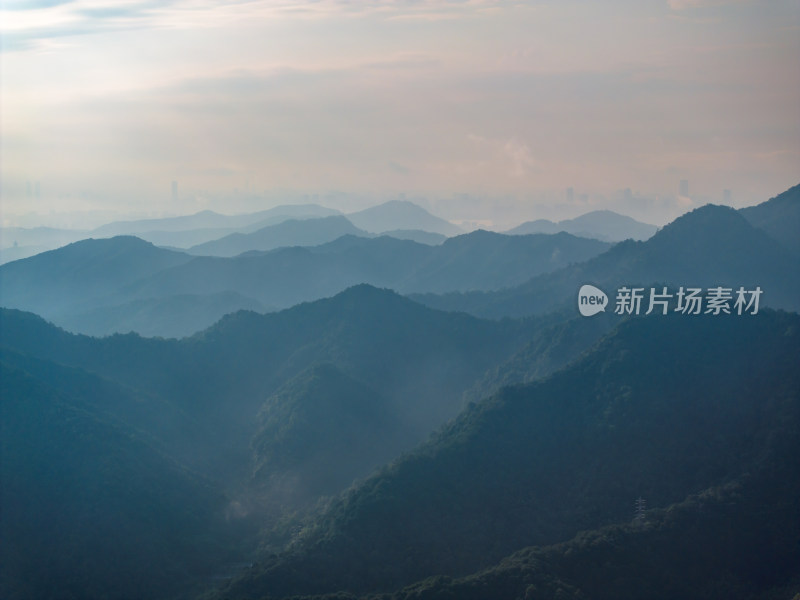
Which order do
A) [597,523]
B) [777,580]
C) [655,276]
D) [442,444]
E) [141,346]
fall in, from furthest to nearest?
[655,276] → [141,346] → [442,444] → [597,523] → [777,580]

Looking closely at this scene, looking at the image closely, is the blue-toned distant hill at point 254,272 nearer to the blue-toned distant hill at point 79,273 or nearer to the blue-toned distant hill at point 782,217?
the blue-toned distant hill at point 79,273

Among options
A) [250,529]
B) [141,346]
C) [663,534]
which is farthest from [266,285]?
[663,534]

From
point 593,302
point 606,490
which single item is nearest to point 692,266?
point 593,302

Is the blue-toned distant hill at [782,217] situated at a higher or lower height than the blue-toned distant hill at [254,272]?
higher

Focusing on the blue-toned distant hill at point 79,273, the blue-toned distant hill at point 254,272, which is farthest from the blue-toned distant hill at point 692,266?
the blue-toned distant hill at point 79,273

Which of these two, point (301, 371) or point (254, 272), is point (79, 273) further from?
point (301, 371)

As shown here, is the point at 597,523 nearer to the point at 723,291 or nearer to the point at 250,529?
the point at 250,529
